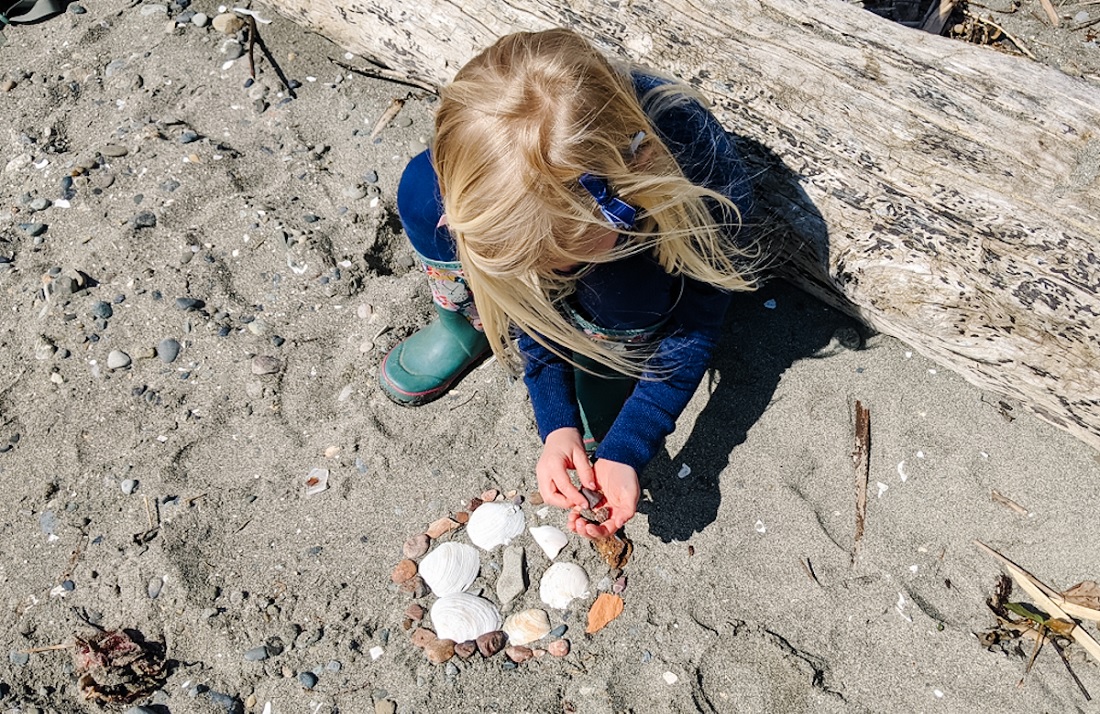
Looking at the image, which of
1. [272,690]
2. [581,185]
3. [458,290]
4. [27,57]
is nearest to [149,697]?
[272,690]

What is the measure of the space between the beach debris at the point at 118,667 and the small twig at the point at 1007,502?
7.05 feet

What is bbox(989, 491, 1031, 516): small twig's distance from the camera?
2.41 metres

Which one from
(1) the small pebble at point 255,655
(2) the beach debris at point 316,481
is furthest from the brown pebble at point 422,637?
(2) the beach debris at point 316,481

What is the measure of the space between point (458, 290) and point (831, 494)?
1145 mm

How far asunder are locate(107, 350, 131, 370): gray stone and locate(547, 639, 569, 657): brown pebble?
1.56m

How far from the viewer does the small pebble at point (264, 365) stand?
2.79 m

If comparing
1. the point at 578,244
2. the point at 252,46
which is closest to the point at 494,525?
the point at 578,244

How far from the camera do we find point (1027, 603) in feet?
7.47

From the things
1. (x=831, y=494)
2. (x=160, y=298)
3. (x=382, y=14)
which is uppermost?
(x=382, y=14)

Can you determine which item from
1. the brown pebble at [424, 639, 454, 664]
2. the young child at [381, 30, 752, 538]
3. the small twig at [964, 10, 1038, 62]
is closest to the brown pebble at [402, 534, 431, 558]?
the brown pebble at [424, 639, 454, 664]

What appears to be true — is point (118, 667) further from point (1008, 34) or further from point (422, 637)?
point (1008, 34)

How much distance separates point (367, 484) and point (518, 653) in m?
0.65

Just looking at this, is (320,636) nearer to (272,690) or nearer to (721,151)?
(272,690)

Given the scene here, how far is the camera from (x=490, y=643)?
229 centimetres
